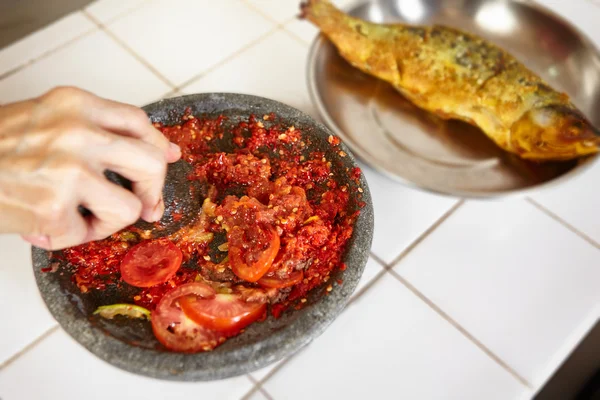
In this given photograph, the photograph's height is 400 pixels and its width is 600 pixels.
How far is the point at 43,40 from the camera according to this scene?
1395 millimetres

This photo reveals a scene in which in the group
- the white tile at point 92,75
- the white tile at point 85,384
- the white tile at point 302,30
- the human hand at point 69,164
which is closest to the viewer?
the human hand at point 69,164

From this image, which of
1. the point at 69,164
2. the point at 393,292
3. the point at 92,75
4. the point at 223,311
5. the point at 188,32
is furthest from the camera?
the point at 188,32

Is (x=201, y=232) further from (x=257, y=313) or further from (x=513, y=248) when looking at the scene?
(x=513, y=248)

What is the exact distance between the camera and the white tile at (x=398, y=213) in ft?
3.58

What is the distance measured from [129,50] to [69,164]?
871mm

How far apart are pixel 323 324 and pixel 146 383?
→ 1.30 ft

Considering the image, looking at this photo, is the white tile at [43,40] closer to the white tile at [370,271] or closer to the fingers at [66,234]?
the fingers at [66,234]

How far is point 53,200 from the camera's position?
A: 1.99 feet

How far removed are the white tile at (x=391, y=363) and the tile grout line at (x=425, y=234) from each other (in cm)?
9

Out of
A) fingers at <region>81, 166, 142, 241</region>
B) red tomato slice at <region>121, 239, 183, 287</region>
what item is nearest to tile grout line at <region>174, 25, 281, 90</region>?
red tomato slice at <region>121, 239, 183, 287</region>

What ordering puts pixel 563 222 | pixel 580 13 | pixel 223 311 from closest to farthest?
pixel 223 311, pixel 563 222, pixel 580 13

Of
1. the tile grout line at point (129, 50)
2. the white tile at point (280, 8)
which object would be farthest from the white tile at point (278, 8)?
the tile grout line at point (129, 50)

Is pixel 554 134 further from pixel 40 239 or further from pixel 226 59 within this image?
pixel 40 239

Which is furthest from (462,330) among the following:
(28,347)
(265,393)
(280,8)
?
(280,8)
